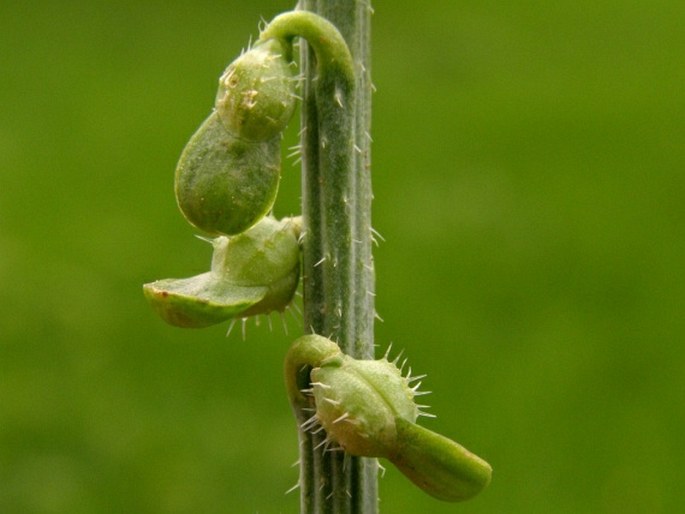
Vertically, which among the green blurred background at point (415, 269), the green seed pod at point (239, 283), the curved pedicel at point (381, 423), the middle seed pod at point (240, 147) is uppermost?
the green blurred background at point (415, 269)

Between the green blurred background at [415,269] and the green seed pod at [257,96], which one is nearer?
the green seed pod at [257,96]

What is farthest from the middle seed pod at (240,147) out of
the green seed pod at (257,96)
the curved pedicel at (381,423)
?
the curved pedicel at (381,423)

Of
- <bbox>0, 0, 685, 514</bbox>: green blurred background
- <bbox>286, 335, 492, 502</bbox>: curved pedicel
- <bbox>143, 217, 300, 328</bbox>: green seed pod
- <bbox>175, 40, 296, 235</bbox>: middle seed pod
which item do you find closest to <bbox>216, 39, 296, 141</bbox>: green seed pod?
<bbox>175, 40, 296, 235</bbox>: middle seed pod

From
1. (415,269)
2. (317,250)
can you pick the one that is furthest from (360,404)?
(415,269)

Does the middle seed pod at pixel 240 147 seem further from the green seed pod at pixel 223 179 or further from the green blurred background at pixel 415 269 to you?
the green blurred background at pixel 415 269

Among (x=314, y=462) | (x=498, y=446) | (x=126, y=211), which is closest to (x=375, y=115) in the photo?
(x=126, y=211)

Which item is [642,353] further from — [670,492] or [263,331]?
[263,331]
